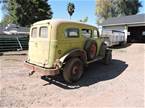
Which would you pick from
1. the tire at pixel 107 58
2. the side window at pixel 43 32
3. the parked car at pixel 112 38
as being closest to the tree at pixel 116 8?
the parked car at pixel 112 38

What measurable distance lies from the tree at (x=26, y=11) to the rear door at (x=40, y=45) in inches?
1071

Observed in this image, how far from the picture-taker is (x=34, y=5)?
35.2 m

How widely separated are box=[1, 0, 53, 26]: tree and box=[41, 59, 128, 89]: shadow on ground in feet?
86.5

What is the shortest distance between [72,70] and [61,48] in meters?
0.97

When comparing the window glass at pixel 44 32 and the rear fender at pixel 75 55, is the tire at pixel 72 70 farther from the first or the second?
the window glass at pixel 44 32

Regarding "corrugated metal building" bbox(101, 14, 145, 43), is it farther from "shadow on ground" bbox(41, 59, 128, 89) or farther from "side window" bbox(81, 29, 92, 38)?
"side window" bbox(81, 29, 92, 38)

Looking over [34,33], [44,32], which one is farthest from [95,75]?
[34,33]

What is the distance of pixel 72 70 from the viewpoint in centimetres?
772

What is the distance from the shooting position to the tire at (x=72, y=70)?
754cm

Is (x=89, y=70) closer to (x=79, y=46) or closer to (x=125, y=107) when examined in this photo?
(x=79, y=46)

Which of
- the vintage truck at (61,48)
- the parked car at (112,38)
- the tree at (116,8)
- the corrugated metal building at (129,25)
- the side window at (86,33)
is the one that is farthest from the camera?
the tree at (116,8)

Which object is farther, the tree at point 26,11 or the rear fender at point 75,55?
the tree at point 26,11

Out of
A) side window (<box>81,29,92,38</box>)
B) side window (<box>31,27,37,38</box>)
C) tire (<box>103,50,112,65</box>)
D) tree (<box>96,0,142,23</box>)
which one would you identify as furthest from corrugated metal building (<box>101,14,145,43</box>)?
tree (<box>96,0,142,23</box>)

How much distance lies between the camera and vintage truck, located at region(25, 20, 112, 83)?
24.0 feet
